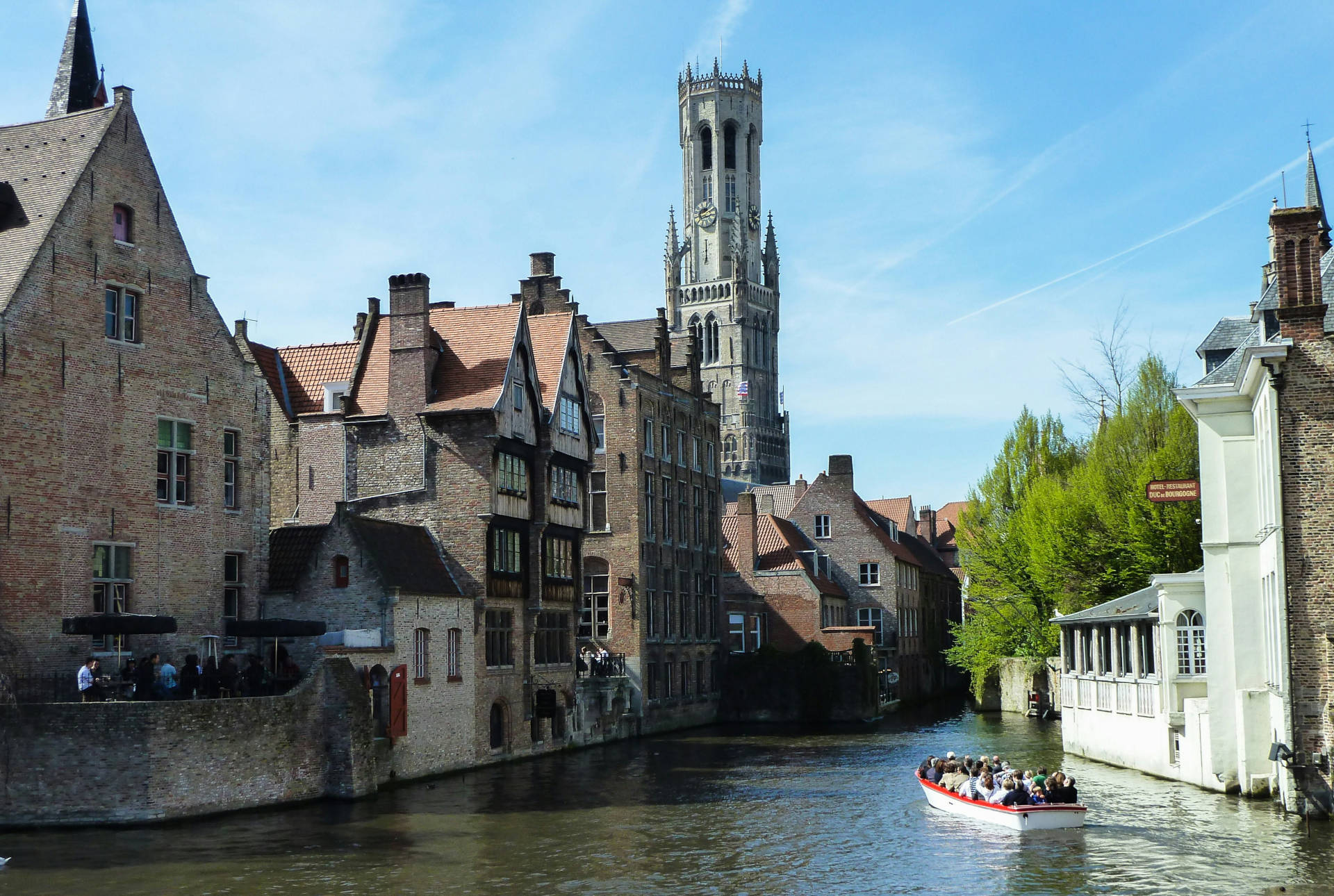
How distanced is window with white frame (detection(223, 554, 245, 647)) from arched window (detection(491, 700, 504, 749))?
337 inches

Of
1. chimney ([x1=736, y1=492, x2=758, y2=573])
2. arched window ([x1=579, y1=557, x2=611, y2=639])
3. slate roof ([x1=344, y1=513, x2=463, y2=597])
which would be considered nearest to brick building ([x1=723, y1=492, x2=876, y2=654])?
chimney ([x1=736, y1=492, x2=758, y2=573])

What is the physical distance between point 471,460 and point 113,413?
10657mm

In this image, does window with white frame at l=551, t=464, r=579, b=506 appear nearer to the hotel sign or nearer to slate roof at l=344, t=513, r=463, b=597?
slate roof at l=344, t=513, r=463, b=597

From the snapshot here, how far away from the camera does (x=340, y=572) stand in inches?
1479

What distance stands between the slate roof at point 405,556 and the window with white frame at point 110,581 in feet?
18.0

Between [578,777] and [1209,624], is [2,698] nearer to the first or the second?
[578,777]

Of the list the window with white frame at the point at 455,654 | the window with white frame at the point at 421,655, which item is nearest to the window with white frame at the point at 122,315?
the window with white frame at the point at 421,655

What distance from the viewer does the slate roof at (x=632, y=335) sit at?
199 ft

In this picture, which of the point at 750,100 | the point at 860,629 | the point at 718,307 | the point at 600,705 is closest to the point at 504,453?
the point at 600,705

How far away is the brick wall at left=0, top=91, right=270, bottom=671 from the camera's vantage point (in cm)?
3247

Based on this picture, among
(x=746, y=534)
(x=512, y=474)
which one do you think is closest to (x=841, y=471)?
(x=746, y=534)

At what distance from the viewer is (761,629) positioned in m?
68.5

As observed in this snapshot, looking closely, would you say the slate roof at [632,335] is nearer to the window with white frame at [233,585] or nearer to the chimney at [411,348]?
the chimney at [411,348]

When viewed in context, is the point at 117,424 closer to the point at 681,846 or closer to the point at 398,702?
the point at 398,702
